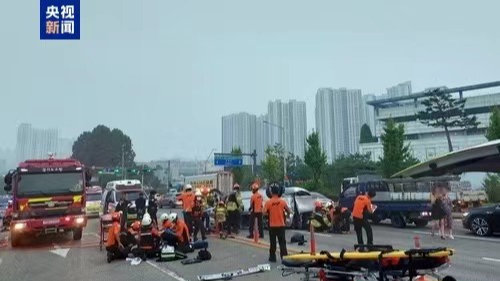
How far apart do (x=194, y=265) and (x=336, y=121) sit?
8508cm

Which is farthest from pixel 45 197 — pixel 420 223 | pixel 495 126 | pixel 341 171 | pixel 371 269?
pixel 341 171

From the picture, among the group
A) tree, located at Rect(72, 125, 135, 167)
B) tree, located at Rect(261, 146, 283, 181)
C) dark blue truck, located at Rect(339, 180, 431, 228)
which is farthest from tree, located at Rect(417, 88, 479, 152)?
tree, located at Rect(72, 125, 135, 167)

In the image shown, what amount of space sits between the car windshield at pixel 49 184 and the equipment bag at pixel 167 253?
6.25m

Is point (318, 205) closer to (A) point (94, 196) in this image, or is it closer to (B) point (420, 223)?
(B) point (420, 223)

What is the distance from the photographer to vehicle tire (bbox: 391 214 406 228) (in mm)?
18219

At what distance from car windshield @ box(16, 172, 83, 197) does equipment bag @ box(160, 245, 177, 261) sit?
6.25m

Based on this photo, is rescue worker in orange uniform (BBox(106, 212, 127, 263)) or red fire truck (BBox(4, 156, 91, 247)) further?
red fire truck (BBox(4, 156, 91, 247))

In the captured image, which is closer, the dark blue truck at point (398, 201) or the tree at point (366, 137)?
the dark blue truck at point (398, 201)

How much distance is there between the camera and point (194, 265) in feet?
33.1

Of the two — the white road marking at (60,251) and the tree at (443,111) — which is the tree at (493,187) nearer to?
the white road marking at (60,251)

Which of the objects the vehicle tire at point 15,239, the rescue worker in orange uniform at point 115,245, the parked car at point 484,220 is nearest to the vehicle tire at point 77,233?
the vehicle tire at point 15,239

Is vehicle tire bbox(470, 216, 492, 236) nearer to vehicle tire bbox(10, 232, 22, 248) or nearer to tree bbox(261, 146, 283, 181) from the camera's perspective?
vehicle tire bbox(10, 232, 22, 248)

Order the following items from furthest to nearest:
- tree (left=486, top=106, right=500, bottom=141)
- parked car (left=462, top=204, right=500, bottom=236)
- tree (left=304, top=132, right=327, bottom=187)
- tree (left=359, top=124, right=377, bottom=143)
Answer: tree (left=359, top=124, right=377, bottom=143) → tree (left=304, top=132, right=327, bottom=187) → tree (left=486, top=106, right=500, bottom=141) → parked car (left=462, top=204, right=500, bottom=236)

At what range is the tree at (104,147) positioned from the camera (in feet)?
331
